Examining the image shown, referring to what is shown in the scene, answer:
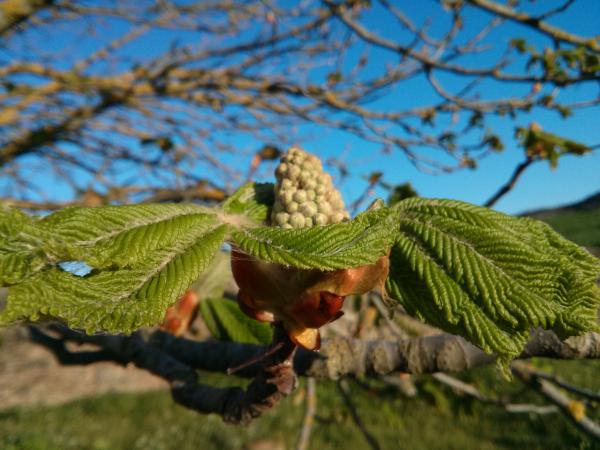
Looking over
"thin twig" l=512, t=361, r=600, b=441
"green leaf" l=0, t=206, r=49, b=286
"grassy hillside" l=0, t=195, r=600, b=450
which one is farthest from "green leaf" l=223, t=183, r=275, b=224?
"grassy hillside" l=0, t=195, r=600, b=450

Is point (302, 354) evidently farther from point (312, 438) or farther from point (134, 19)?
point (312, 438)

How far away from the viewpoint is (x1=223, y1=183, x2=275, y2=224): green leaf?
2.12 ft

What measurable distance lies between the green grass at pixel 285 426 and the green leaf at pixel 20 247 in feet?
14.2

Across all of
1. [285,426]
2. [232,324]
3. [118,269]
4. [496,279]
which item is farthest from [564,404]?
[285,426]

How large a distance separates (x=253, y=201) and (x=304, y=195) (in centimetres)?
11

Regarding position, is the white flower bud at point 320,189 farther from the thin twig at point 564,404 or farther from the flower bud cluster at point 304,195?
the thin twig at point 564,404

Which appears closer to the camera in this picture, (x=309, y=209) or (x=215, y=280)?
(x=309, y=209)

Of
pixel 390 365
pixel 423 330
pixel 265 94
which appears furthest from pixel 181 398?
pixel 265 94

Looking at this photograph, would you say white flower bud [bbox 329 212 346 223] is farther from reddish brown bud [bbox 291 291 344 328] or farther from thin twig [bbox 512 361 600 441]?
thin twig [bbox 512 361 600 441]

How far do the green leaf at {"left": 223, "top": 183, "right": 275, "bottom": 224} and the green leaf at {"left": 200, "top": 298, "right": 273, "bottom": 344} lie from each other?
340 millimetres

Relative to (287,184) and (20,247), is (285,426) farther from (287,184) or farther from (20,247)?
(20,247)

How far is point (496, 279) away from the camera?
0.51 meters

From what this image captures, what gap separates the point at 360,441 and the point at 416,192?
15.3 feet

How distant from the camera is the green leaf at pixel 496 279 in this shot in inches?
19.8
